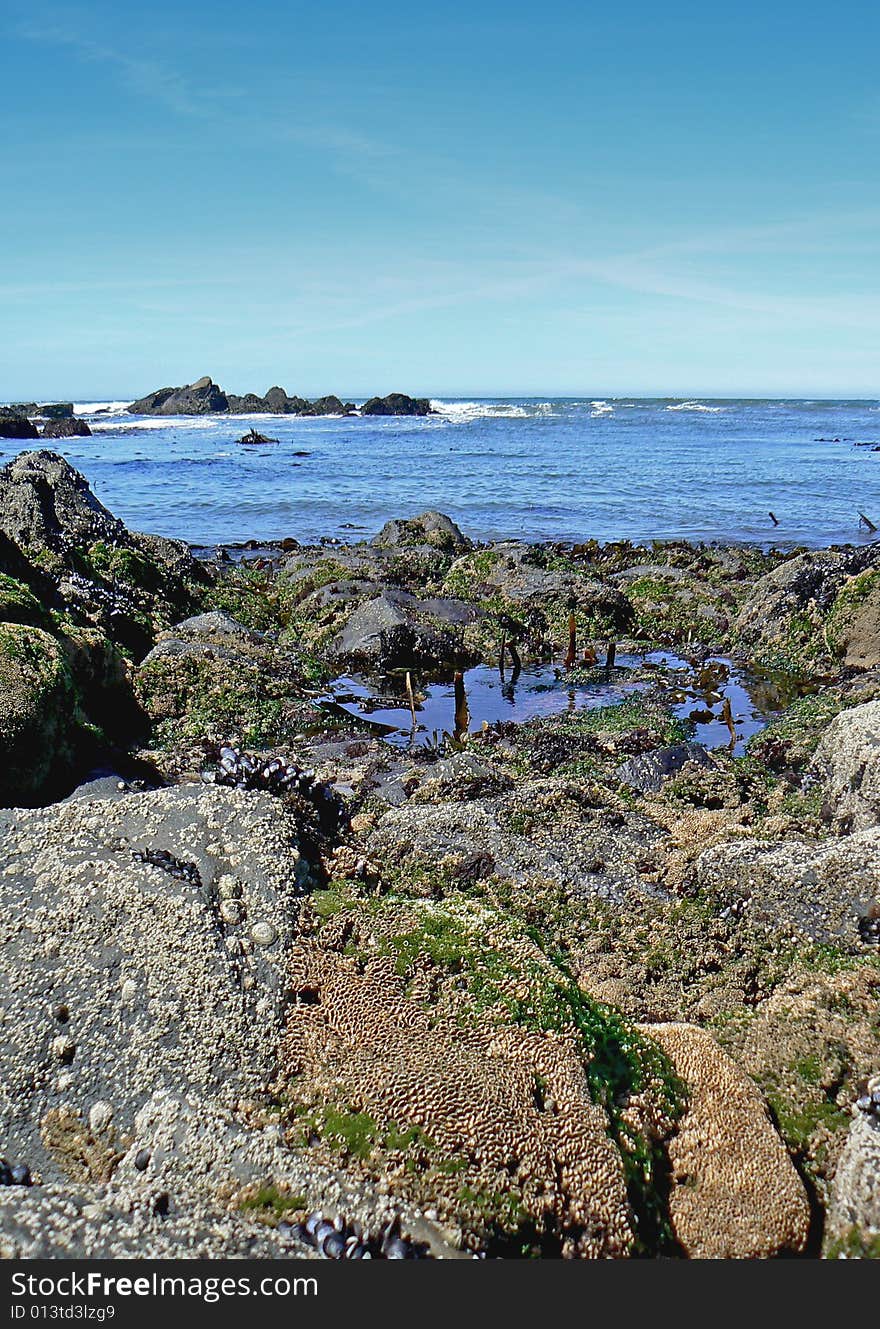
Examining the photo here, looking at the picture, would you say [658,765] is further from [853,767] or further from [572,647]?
[572,647]

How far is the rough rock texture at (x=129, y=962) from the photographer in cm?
417

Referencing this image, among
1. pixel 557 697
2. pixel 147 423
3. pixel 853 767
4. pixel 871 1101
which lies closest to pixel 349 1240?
pixel 871 1101

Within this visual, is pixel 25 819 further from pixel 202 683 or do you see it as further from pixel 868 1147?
pixel 202 683

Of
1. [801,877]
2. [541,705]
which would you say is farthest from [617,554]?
[801,877]

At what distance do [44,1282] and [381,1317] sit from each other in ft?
4.30

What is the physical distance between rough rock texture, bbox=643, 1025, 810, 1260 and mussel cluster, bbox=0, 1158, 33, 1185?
3043 mm

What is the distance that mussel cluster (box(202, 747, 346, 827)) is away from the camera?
6840 millimetres

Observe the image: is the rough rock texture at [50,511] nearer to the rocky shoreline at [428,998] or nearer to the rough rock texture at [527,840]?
the rocky shoreline at [428,998]

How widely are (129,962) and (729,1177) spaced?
3388 millimetres

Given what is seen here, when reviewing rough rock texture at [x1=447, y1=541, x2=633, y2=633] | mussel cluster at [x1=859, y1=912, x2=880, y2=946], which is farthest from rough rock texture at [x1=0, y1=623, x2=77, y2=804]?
rough rock texture at [x1=447, y1=541, x2=633, y2=633]

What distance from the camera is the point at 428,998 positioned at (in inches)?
188

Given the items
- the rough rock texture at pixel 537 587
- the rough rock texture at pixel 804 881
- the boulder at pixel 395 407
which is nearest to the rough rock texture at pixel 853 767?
the rough rock texture at pixel 804 881

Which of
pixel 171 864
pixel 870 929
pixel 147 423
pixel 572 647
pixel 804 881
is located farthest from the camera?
pixel 147 423

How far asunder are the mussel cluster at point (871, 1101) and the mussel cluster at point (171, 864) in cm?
391
